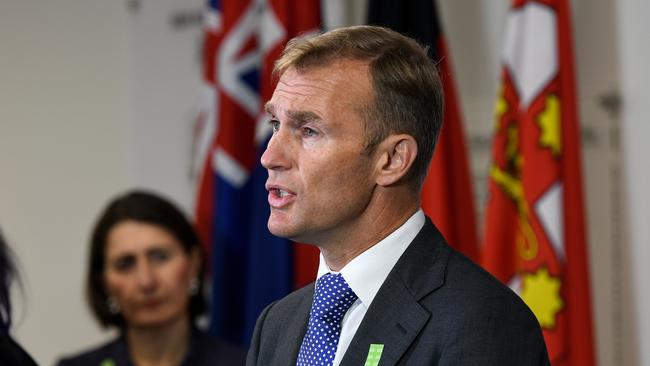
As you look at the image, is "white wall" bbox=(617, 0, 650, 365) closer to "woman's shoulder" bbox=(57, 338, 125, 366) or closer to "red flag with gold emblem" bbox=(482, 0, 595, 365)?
"red flag with gold emblem" bbox=(482, 0, 595, 365)

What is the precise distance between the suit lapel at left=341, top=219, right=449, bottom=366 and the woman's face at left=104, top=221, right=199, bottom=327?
185 cm

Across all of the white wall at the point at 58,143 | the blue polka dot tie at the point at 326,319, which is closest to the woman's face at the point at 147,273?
the white wall at the point at 58,143

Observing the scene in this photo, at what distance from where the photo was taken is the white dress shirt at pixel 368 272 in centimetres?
173

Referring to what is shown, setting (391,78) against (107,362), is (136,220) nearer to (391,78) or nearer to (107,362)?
(107,362)

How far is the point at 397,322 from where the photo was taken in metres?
1.64

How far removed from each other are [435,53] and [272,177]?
1738 millimetres

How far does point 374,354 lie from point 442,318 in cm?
13

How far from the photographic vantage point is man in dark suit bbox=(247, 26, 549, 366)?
1727 millimetres

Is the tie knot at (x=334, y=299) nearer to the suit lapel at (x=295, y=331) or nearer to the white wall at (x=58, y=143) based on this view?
the suit lapel at (x=295, y=331)

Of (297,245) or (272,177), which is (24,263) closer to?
(297,245)

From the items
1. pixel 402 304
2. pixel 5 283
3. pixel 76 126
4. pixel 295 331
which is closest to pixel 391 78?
pixel 402 304

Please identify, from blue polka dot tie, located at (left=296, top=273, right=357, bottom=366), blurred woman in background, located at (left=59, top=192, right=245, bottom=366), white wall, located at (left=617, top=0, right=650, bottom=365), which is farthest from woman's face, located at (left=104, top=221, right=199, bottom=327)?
blue polka dot tie, located at (left=296, top=273, right=357, bottom=366)

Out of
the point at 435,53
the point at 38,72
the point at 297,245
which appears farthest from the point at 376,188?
the point at 38,72

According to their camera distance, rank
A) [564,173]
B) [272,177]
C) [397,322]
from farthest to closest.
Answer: [564,173] < [272,177] < [397,322]
